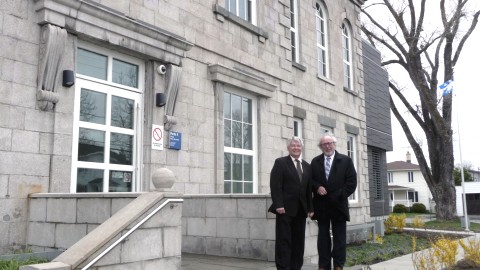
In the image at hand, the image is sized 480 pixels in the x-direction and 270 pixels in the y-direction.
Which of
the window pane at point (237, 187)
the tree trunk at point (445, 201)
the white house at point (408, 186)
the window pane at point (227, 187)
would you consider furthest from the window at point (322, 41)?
the white house at point (408, 186)

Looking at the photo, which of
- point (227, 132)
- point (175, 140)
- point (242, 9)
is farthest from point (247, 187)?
point (242, 9)

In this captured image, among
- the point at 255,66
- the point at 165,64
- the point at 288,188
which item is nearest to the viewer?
the point at 288,188

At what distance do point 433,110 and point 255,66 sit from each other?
16645 mm

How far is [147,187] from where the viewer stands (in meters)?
8.50

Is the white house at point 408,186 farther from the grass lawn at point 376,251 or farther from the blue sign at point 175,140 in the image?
the blue sign at point 175,140

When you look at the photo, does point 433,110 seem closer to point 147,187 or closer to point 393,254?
point 393,254

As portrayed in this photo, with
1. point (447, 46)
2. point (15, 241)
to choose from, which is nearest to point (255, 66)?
point (15, 241)

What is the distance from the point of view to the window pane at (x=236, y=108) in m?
11.2

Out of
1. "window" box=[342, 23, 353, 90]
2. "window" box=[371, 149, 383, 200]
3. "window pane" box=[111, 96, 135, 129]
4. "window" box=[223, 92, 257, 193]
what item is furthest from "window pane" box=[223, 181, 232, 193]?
"window" box=[371, 149, 383, 200]

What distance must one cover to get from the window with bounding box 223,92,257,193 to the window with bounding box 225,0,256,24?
2.13 m

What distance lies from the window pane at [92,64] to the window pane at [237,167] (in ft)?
12.9

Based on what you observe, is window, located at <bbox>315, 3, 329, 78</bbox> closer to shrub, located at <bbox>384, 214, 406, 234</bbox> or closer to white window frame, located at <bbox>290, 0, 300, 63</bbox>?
white window frame, located at <bbox>290, 0, 300, 63</bbox>

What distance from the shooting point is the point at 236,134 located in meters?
11.1

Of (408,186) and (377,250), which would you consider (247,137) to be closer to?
(377,250)
